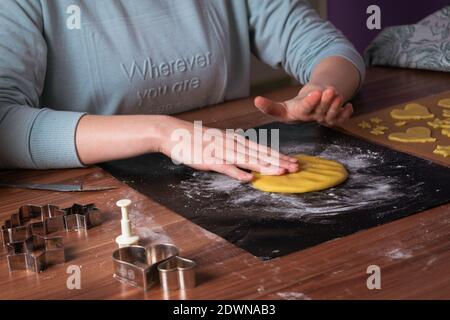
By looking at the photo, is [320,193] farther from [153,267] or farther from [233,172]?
[153,267]

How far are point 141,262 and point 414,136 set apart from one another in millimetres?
600

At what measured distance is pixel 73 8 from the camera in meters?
1.46

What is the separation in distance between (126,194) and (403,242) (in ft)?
1.45

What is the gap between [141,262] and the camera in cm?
95

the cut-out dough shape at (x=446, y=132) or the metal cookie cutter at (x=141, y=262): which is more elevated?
the cut-out dough shape at (x=446, y=132)

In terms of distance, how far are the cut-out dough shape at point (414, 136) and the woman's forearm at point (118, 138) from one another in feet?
1.33

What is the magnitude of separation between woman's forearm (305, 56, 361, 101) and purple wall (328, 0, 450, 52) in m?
0.97

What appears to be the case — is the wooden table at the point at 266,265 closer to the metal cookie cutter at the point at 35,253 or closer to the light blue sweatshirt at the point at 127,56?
the metal cookie cutter at the point at 35,253

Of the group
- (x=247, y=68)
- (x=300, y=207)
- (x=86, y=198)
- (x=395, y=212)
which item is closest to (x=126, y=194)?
(x=86, y=198)

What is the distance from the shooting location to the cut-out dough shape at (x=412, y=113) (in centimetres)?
144

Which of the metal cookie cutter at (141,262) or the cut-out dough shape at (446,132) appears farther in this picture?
the cut-out dough shape at (446,132)

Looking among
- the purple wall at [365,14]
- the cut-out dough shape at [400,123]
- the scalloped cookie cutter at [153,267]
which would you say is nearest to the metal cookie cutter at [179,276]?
the scalloped cookie cutter at [153,267]

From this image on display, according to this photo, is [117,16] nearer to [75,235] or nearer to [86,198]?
[86,198]

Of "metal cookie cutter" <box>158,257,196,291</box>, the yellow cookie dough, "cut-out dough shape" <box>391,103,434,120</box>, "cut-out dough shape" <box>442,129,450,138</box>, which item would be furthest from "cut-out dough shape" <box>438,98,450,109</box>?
"metal cookie cutter" <box>158,257,196,291</box>
